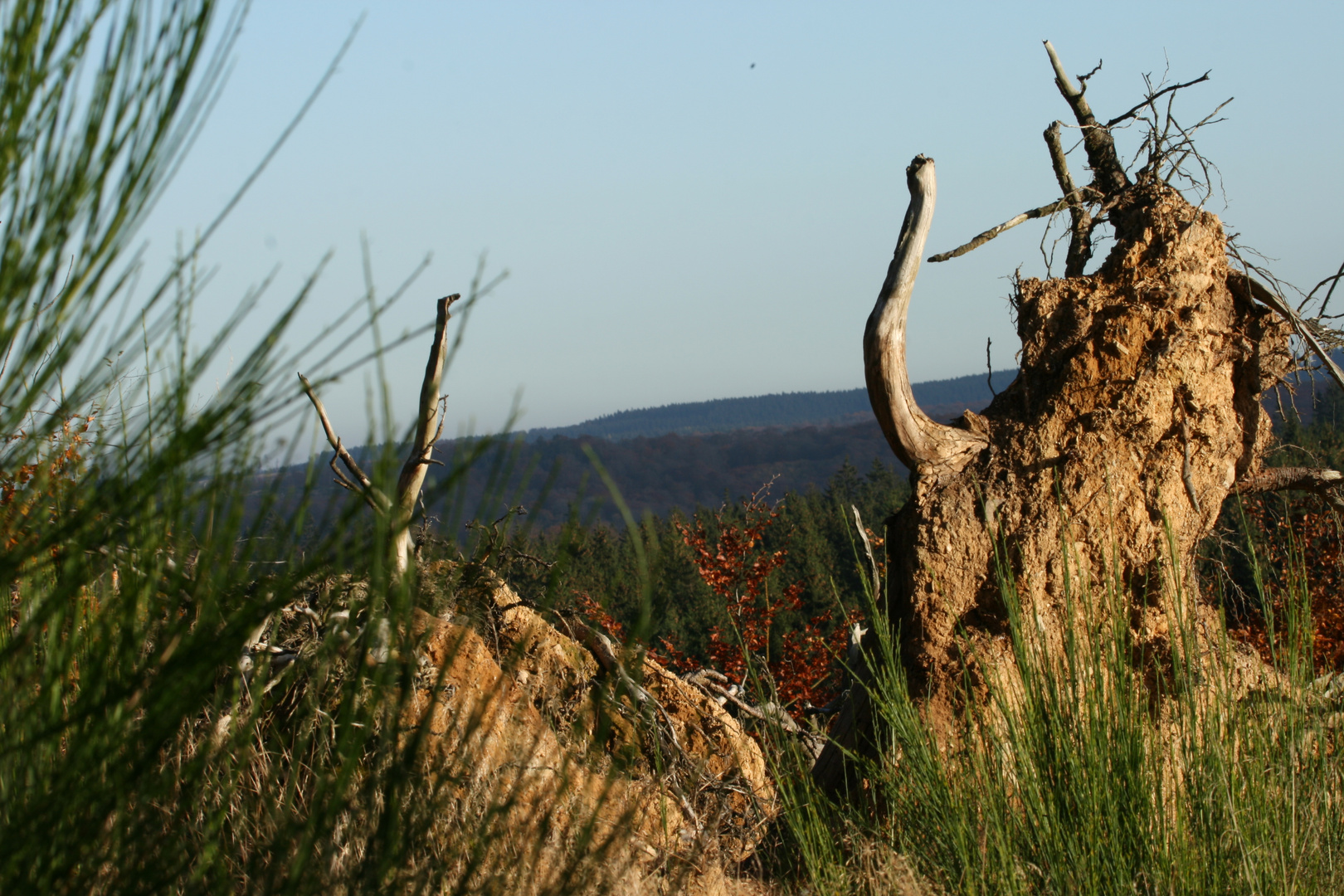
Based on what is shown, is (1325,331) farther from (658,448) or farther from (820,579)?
(658,448)

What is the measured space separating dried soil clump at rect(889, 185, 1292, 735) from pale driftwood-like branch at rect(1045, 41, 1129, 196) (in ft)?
1.20

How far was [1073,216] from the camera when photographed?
560 centimetres

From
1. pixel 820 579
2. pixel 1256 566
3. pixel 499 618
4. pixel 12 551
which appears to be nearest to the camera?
pixel 12 551

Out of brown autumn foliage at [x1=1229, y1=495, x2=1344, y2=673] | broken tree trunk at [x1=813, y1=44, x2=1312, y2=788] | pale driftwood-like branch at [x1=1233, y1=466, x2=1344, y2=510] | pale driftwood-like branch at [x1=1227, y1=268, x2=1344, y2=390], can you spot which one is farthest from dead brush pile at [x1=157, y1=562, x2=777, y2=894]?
pale driftwood-like branch at [x1=1227, y1=268, x2=1344, y2=390]

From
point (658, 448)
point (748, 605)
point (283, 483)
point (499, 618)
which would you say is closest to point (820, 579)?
point (748, 605)

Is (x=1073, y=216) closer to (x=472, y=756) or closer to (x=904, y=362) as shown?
(x=904, y=362)

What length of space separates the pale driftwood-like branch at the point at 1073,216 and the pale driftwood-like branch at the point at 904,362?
1.27 m

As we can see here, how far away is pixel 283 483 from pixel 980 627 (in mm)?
3843

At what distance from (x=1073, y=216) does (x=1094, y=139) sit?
0.49m

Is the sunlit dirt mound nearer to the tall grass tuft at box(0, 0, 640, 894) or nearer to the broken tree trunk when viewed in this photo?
the broken tree trunk

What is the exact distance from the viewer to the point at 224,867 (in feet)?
4.62

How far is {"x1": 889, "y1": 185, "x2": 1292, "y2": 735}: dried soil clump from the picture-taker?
4566 millimetres

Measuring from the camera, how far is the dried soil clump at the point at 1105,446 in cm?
457

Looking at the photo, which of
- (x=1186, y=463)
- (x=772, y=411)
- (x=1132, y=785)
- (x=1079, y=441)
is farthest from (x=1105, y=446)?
(x=772, y=411)
